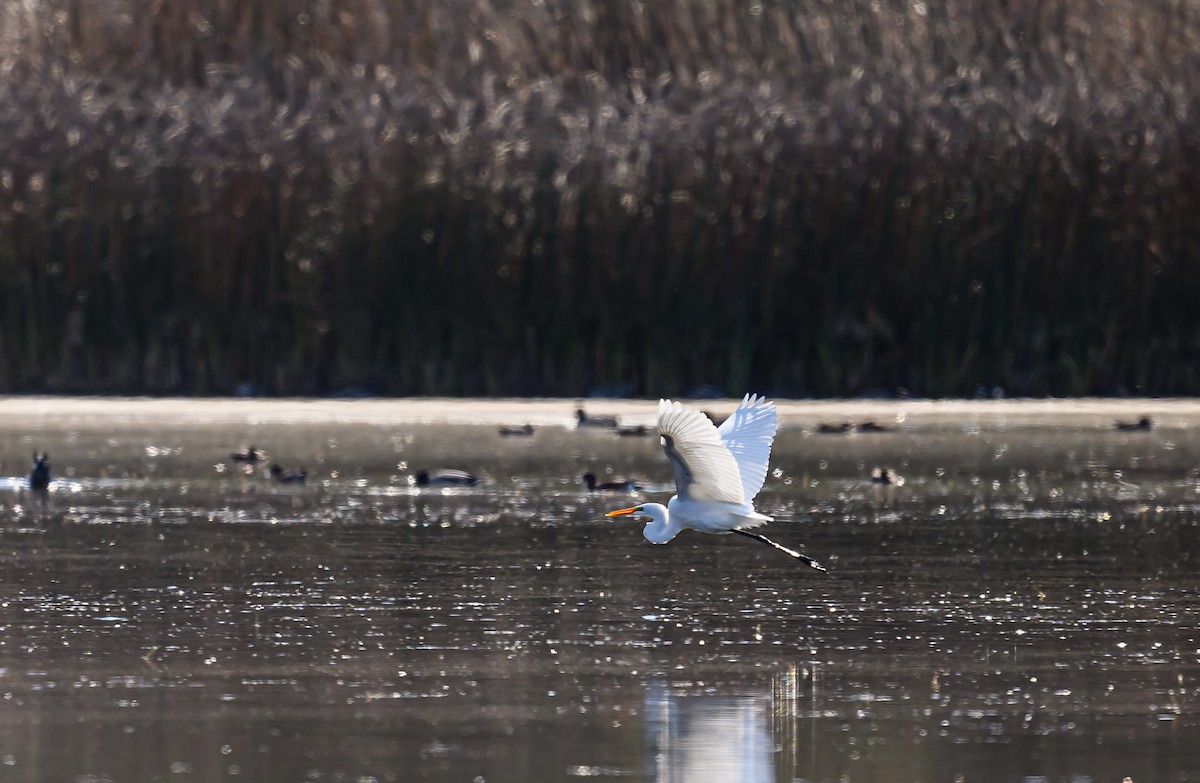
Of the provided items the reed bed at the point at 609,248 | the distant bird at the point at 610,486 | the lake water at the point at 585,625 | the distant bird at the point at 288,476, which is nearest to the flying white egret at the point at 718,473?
the lake water at the point at 585,625

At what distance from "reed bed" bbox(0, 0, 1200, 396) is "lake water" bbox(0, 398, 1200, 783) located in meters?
4.62

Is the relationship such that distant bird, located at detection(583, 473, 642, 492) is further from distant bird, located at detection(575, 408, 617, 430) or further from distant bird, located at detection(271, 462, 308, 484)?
distant bird, located at detection(575, 408, 617, 430)

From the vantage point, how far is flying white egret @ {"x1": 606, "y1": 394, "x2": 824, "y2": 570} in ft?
30.7

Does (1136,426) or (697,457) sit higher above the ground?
(1136,426)

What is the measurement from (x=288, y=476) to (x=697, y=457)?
608 centimetres

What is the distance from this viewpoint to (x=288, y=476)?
49.4 feet

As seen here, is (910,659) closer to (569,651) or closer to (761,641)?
(761,641)

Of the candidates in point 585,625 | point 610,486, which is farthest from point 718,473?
point 610,486

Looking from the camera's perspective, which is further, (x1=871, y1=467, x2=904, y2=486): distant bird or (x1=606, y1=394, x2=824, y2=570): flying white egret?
(x1=871, y1=467, x2=904, y2=486): distant bird

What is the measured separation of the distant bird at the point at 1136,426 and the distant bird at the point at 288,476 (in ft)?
23.6

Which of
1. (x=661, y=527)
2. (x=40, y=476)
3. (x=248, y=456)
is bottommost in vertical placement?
(x=661, y=527)

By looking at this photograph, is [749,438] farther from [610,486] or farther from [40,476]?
[40,476]

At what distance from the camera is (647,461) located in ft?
57.5

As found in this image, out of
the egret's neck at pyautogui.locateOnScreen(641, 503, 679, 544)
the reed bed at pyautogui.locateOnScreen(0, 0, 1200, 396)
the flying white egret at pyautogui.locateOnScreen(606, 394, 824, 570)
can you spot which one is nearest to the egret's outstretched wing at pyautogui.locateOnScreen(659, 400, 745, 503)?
the flying white egret at pyautogui.locateOnScreen(606, 394, 824, 570)
